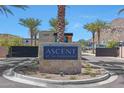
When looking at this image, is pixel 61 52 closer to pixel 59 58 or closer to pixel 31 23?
pixel 59 58

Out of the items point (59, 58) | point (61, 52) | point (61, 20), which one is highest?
point (61, 20)

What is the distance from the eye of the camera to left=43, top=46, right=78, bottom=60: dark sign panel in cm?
1897

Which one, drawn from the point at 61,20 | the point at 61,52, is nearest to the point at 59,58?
the point at 61,52

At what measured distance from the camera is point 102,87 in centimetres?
1491

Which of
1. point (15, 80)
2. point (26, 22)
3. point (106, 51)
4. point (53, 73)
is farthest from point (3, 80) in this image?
point (26, 22)

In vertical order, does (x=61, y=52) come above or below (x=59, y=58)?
above

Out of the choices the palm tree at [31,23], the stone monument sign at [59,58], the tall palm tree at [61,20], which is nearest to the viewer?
the stone monument sign at [59,58]

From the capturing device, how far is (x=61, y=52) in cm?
1902

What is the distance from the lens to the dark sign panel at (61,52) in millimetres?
18969

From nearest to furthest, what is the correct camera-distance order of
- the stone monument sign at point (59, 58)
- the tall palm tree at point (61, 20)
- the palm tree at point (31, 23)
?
the stone monument sign at point (59, 58)
the tall palm tree at point (61, 20)
the palm tree at point (31, 23)

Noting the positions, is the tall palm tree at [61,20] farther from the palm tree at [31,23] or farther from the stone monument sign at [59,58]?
the palm tree at [31,23]

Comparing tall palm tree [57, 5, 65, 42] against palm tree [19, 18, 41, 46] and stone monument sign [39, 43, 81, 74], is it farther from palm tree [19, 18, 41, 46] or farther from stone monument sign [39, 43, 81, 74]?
palm tree [19, 18, 41, 46]

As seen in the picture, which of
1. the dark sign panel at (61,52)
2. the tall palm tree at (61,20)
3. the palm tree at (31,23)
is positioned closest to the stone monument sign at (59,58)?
the dark sign panel at (61,52)

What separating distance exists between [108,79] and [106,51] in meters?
42.9
